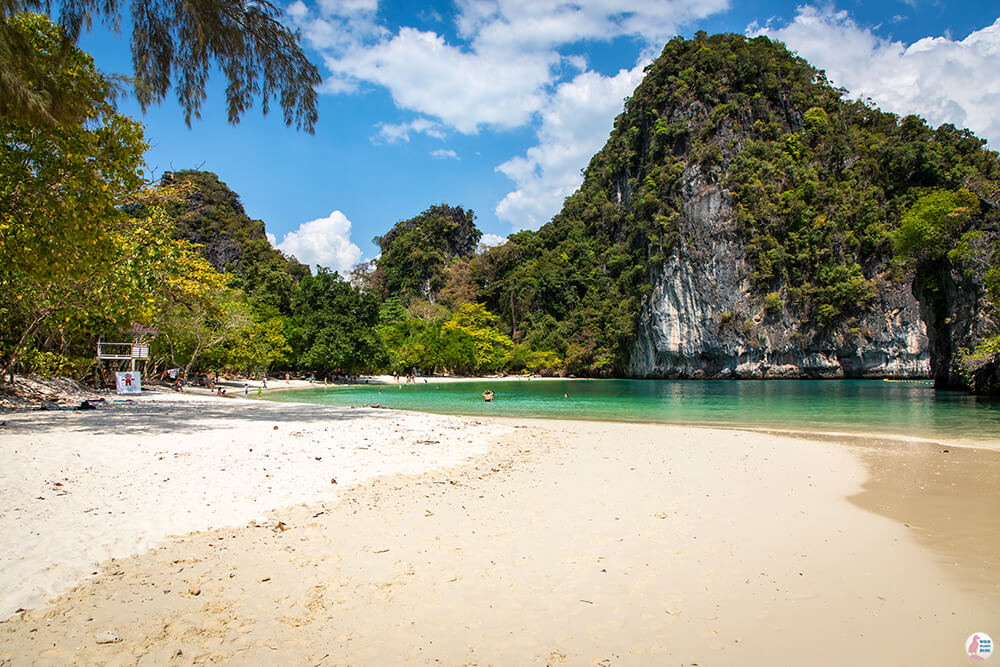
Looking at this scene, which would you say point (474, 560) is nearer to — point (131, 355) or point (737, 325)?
point (131, 355)

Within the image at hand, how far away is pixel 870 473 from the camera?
7977 millimetres

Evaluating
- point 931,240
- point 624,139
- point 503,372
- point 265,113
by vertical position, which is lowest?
point 503,372

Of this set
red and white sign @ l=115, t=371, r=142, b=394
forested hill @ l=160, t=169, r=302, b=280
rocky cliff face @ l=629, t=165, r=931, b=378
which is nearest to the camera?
red and white sign @ l=115, t=371, r=142, b=394

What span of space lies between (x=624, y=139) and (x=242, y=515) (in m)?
72.1

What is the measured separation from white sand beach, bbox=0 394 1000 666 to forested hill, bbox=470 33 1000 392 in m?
44.9

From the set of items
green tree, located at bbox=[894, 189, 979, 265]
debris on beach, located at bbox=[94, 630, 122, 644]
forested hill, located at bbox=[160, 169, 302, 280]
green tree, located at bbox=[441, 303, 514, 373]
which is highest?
forested hill, located at bbox=[160, 169, 302, 280]

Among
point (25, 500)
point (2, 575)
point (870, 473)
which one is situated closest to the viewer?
point (2, 575)

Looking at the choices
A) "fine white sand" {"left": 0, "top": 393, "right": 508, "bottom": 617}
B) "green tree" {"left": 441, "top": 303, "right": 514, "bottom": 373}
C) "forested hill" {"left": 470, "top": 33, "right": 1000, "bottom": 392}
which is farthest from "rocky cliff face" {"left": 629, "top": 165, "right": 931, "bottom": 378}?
"fine white sand" {"left": 0, "top": 393, "right": 508, "bottom": 617}

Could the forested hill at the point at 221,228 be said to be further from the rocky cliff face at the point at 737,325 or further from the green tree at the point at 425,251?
the rocky cliff face at the point at 737,325

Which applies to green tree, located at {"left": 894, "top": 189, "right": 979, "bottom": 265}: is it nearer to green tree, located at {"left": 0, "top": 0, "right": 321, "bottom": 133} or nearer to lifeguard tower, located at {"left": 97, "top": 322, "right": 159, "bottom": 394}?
green tree, located at {"left": 0, "top": 0, "right": 321, "bottom": 133}

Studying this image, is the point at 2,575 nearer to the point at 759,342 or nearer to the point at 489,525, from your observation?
the point at 489,525

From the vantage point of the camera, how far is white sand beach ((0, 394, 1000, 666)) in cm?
283

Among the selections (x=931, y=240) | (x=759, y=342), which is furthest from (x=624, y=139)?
(x=931, y=240)

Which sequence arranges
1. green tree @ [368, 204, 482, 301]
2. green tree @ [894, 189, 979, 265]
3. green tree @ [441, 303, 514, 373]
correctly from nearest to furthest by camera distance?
1. green tree @ [894, 189, 979, 265]
2. green tree @ [441, 303, 514, 373]
3. green tree @ [368, 204, 482, 301]
